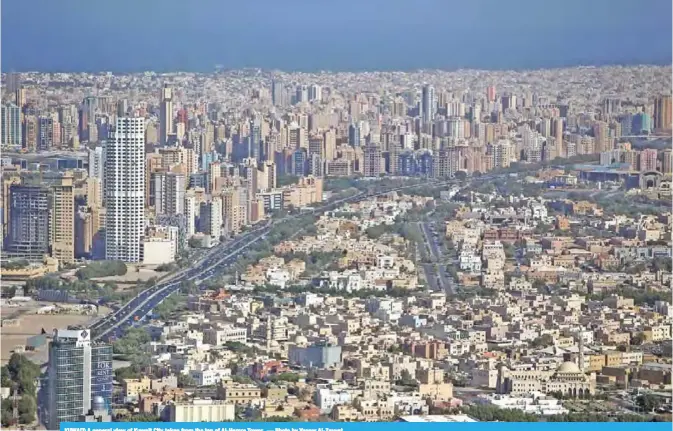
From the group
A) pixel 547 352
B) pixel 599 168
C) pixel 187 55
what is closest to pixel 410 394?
pixel 547 352

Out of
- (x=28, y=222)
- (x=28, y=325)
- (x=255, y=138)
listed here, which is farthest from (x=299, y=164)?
(x=28, y=325)

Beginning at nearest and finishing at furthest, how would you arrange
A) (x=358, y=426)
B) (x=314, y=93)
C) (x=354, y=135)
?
1. (x=358, y=426)
2. (x=314, y=93)
3. (x=354, y=135)

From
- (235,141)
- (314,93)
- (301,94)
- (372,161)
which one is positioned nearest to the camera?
(314,93)

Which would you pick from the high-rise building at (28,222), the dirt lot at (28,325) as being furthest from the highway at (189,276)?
the high-rise building at (28,222)

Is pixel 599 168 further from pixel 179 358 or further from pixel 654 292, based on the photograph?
pixel 179 358

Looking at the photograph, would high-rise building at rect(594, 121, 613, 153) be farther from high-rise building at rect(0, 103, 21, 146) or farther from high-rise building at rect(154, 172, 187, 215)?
high-rise building at rect(0, 103, 21, 146)

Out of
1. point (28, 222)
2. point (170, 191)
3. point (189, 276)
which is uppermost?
point (170, 191)

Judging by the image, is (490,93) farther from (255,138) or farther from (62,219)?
(62,219)

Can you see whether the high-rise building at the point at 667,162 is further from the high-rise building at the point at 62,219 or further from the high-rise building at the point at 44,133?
the high-rise building at the point at 44,133
